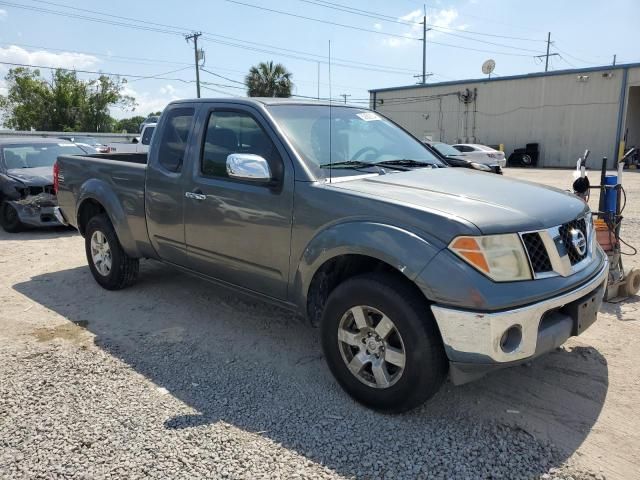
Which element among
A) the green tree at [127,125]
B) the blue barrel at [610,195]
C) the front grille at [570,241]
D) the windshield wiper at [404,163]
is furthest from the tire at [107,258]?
the green tree at [127,125]

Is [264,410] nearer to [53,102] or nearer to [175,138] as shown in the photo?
[175,138]

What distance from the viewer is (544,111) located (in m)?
30.3

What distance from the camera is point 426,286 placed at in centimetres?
267

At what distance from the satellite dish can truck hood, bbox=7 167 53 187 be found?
1181 inches

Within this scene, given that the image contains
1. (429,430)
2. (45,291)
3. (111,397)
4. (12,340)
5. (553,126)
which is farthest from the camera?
(553,126)

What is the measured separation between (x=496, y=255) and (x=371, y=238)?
681 mm

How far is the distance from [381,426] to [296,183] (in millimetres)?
1599

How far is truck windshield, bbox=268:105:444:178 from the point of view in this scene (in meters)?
3.59

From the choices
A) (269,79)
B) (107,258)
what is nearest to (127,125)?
(269,79)

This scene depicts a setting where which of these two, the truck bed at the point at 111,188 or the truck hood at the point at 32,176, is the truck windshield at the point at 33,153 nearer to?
the truck hood at the point at 32,176

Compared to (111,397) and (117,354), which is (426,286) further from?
(117,354)

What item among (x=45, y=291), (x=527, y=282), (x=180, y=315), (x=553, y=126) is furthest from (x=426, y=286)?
(x=553, y=126)

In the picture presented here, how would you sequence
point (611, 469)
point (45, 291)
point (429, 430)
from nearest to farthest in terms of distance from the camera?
point (611, 469)
point (429, 430)
point (45, 291)

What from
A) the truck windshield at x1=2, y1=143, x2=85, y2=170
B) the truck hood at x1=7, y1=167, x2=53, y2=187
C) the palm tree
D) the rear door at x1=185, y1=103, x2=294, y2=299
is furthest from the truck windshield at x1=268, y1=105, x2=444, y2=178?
the palm tree
